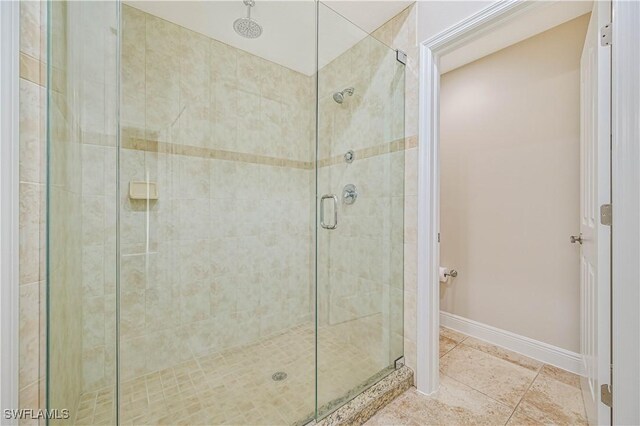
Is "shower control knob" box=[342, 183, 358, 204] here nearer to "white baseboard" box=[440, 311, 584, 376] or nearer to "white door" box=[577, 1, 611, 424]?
"white door" box=[577, 1, 611, 424]

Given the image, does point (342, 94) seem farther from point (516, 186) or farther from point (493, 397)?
point (493, 397)

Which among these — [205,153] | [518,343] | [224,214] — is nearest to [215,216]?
[224,214]

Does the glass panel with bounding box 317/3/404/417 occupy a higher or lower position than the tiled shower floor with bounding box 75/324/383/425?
higher

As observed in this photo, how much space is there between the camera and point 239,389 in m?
1.55

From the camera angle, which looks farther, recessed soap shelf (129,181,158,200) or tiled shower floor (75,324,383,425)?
recessed soap shelf (129,181,158,200)

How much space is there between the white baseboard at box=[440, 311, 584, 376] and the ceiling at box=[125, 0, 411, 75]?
233cm

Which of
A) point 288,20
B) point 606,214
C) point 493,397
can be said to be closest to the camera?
point 606,214

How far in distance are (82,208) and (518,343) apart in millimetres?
2837

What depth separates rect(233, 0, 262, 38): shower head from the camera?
184 centimetres

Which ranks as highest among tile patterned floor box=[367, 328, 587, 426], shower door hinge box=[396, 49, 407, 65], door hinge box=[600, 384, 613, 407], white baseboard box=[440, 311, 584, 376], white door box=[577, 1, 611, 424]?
shower door hinge box=[396, 49, 407, 65]

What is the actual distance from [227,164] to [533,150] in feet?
7.39

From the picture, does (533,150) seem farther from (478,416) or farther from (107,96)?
(107,96)

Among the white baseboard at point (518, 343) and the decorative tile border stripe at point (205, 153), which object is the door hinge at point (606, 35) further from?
the decorative tile border stripe at point (205, 153)

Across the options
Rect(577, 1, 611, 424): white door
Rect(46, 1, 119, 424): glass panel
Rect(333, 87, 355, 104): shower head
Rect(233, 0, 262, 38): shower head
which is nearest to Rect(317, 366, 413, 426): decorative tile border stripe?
Rect(577, 1, 611, 424): white door
